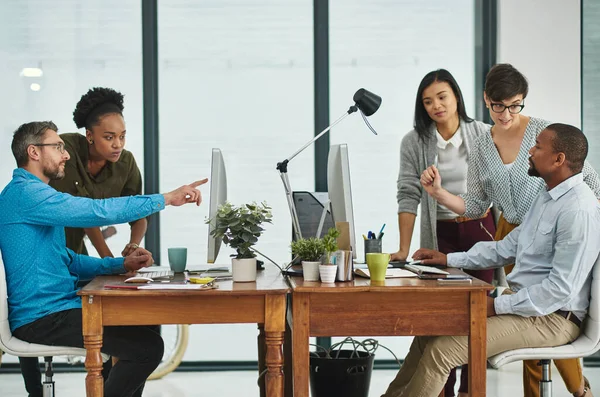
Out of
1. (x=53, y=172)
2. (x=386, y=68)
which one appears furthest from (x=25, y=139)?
(x=386, y=68)

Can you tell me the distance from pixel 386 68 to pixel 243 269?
2.42 m

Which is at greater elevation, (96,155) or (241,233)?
(96,155)

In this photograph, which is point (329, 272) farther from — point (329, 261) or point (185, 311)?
point (185, 311)

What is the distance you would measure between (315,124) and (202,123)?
0.70 metres

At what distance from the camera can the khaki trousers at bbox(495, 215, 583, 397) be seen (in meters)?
3.19

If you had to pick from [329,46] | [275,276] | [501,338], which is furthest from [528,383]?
[329,46]

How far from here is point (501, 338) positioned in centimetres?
291

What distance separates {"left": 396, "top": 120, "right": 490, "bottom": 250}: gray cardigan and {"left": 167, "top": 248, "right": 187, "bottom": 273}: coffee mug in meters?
1.22

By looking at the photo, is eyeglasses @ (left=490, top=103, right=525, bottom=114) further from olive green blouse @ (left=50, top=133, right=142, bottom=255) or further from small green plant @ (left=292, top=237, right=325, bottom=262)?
olive green blouse @ (left=50, top=133, right=142, bottom=255)

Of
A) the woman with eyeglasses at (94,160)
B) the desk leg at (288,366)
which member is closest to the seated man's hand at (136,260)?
the woman with eyeglasses at (94,160)

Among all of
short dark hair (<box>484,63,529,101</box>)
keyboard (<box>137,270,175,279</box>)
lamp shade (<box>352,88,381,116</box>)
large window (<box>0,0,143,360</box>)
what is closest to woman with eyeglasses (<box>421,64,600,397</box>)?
short dark hair (<box>484,63,529,101</box>)

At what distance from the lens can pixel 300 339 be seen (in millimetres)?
2785

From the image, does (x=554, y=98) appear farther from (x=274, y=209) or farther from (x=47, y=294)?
(x=47, y=294)

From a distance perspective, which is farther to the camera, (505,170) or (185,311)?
(505,170)
